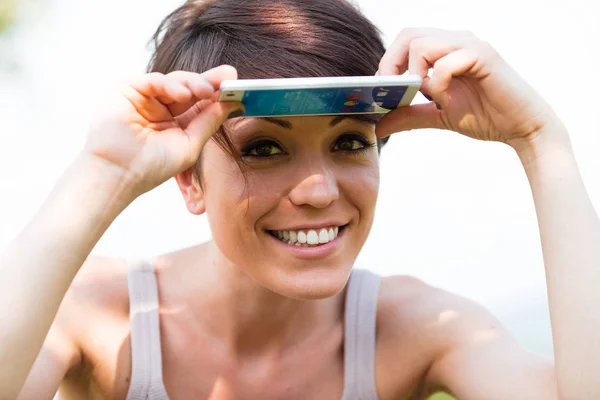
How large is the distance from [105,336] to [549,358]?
4.62ft

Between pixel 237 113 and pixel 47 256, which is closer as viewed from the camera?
pixel 47 256

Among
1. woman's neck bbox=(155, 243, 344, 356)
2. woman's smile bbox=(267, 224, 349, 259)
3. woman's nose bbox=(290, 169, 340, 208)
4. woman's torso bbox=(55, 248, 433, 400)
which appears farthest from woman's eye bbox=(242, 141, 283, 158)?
woman's torso bbox=(55, 248, 433, 400)

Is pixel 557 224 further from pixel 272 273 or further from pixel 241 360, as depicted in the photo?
pixel 241 360

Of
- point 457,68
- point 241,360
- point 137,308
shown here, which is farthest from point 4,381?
point 457,68

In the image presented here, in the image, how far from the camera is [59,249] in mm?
1840

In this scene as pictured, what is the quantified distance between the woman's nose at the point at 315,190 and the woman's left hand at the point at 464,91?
26cm

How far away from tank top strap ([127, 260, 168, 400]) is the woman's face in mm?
497

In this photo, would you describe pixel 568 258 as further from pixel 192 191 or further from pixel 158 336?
pixel 158 336

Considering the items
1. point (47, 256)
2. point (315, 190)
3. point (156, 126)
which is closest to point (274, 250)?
point (315, 190)

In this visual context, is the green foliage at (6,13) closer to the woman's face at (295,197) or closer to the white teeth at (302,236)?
the woman's face at (295,197)

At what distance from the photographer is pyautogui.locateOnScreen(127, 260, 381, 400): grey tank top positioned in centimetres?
260

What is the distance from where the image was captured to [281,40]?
2064 mm

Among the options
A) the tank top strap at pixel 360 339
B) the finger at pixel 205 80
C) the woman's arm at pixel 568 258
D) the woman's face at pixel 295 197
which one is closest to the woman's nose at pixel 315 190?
the woman's face at pixel 295 197

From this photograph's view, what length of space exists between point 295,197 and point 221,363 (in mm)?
862
